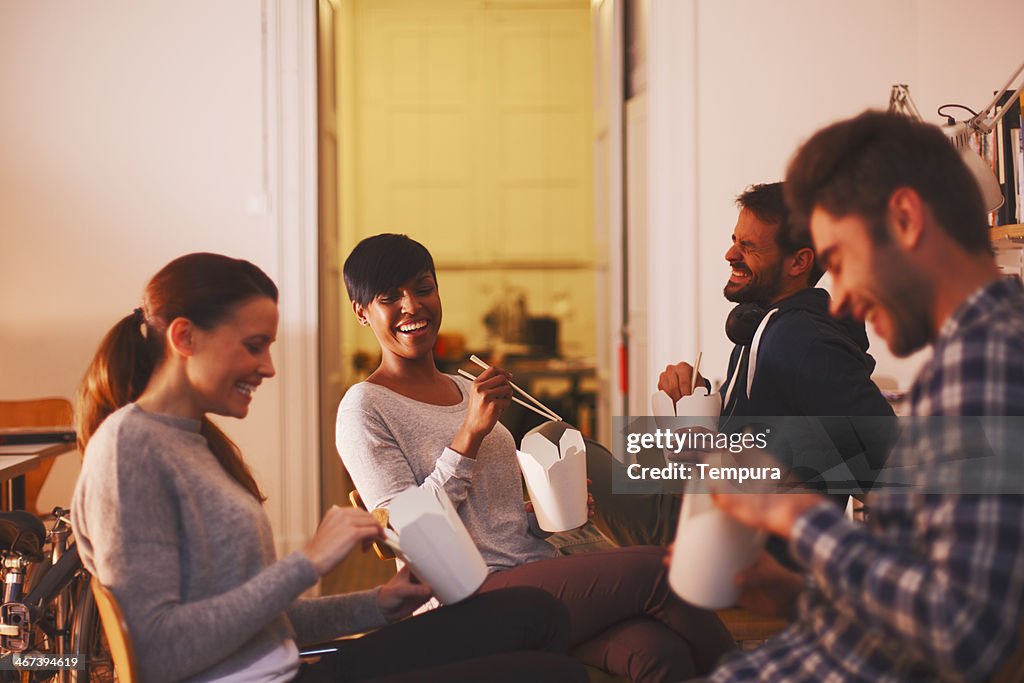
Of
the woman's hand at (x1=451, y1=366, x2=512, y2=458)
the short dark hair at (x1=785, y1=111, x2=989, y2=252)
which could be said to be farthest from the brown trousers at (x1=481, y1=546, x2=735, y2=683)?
the short dark hair at (x1=785, y1=111, x2=989, y2=252)

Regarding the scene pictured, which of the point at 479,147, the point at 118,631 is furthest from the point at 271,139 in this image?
the point at 479,147

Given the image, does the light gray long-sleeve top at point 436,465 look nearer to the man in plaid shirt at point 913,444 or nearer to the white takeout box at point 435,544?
the white takeout box at point 435,544

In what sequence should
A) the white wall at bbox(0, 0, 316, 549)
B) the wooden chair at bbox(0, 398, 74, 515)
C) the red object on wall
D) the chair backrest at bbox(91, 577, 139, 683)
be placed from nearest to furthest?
1. the chair backrest at bbox(91, 577, 139, 683)
2. the wooden chair at bbox(0, 398, 74, 515)
3. the white wall at bbox(0, 0, 316, 549)
4. the red object on wall

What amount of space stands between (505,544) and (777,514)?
36.7 inches

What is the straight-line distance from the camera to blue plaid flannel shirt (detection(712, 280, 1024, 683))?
2.62 feet

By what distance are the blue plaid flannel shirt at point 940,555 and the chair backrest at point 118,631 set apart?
2.40 feet

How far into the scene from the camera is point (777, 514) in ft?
3.01

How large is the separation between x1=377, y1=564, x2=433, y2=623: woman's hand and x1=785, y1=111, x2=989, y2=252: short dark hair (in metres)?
0.80

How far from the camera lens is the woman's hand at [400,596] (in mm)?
1426

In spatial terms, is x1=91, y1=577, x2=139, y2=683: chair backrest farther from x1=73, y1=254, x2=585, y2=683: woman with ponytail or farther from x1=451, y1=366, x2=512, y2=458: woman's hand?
x1=451, y1=366, x2=512, y2=458: woman's hand

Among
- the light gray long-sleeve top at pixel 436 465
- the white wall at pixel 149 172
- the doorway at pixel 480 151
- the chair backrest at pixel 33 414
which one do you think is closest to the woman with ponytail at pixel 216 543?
the light gray long-sleeve top at pixel 436 465

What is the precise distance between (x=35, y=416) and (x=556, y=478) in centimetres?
228

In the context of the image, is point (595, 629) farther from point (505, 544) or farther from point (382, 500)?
point (382, 500)

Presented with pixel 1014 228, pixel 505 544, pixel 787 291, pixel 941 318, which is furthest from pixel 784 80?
pixel 941 318
